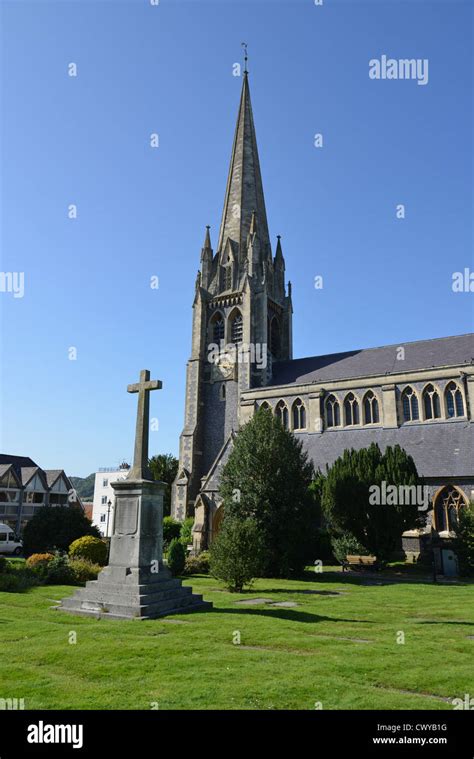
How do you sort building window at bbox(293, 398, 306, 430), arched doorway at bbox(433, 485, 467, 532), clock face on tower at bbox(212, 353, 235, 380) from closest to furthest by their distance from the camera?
arched doorway at bbox(433, 485, 467, 532) → building window at bbox(293, 398, 306, 430) → clock face on tower at bbox(212, 353, 235, 380)

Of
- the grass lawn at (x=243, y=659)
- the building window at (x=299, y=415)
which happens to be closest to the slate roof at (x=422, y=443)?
the building window at (x=299, y=415)

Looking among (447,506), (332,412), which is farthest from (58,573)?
(332,412)

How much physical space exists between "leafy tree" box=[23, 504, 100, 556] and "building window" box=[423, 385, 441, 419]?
22908 millimetres

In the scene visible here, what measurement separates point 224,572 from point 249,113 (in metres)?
52.6

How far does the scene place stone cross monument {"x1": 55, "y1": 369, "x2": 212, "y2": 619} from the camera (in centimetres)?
1176

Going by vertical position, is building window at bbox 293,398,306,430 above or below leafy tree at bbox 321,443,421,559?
above

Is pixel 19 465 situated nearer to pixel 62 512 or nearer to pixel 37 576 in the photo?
pixel 62 512

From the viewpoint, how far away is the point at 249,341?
44.5 meters

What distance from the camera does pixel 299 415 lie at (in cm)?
4012

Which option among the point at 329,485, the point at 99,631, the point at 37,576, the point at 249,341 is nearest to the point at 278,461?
the point at 329,485

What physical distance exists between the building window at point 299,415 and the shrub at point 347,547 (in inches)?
532

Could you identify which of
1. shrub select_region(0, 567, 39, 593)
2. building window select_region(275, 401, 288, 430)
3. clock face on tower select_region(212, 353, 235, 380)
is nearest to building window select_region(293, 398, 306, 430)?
building window select_region(275, 401, 288, 430)

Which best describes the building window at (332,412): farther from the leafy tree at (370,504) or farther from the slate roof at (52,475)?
the slate roof at (52,475)
